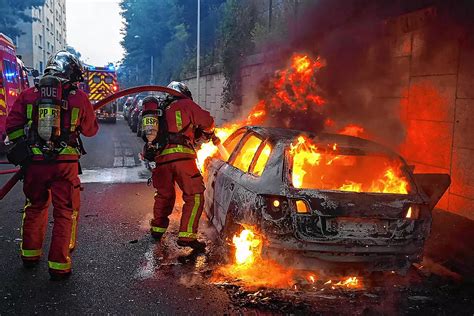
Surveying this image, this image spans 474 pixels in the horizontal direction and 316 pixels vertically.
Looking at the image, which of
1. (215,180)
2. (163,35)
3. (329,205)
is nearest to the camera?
(329,205)

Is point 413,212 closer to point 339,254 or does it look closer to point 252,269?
point 339,254

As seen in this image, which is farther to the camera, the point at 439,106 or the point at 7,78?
the point at 7,78

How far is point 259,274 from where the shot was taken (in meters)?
4.26

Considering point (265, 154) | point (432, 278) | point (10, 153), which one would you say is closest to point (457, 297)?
point (432, 278)

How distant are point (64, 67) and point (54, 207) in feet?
4.68

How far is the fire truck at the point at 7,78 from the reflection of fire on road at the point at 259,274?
9.17 meters

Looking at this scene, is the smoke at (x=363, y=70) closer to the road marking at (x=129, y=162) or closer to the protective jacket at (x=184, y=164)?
the protective jacket at (x=184, y=164)

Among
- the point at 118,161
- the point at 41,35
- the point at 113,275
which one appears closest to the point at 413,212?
the point at 113,275

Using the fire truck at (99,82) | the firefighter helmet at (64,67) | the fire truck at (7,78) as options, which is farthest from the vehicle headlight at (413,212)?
the fire truck at (99,82)

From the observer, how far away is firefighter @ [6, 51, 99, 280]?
4203 millimetres

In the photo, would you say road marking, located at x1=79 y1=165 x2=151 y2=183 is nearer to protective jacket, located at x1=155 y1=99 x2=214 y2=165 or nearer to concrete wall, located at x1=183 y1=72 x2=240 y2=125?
protective jacket, located at x1=155 y1=99 x2=214 y2=165

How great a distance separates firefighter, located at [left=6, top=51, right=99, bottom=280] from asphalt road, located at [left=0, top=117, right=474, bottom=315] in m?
0.28

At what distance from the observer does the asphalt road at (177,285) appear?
3.67m

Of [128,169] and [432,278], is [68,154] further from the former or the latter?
[128,169]
